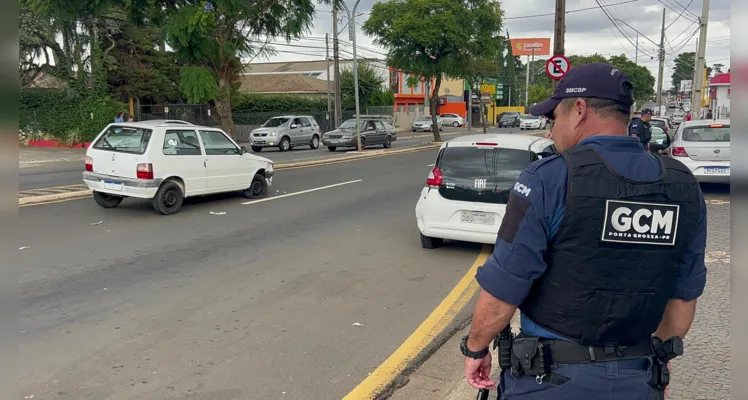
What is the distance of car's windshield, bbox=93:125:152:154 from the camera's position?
34.8 feet

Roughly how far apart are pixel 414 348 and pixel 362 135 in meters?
24.1

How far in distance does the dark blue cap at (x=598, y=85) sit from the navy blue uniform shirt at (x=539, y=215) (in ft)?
0.51

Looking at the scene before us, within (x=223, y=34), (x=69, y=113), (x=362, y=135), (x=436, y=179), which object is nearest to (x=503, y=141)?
(x=436, y=179)

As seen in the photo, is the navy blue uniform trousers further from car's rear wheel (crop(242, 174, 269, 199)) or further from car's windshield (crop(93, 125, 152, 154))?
car's rear wheel (crop(242, 174, 269, 199))

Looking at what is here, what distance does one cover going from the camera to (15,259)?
135cm

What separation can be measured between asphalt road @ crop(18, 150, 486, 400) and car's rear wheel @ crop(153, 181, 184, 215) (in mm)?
234

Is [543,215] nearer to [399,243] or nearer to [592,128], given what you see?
[592,128]

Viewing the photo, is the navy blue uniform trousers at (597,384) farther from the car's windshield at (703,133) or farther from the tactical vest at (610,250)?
the car's windshield at (703,133)

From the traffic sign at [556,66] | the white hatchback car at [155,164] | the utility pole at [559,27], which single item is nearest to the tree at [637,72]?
the utility pole at [559,27]

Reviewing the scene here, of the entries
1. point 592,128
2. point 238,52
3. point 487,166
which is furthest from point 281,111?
point 592,128

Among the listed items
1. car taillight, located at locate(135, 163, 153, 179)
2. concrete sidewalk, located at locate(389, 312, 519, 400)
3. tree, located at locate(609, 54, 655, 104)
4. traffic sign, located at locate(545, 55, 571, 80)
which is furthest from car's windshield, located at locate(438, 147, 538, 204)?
tree, located at locate(609, 54, 655, 104)

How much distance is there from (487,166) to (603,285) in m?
6.10

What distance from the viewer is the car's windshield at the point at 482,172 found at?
26.2 feet

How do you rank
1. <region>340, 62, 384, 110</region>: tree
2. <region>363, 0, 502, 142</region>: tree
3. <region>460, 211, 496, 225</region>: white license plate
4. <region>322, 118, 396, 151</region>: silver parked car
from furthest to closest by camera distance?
<region>340, 62, 384, 110</region>: tree, <region>363, 0, 502, 142</region>: tree, <region>322, 118, 396, 151</region>: silver parked car, <region>460, 211, 496, 225</region>: white license plate
